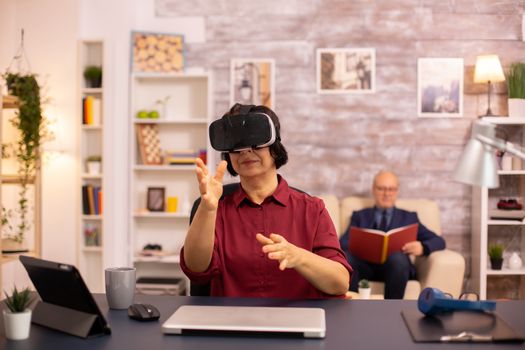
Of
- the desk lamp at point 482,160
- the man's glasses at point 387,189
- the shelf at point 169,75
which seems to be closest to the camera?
the desk lamp at point 482,160

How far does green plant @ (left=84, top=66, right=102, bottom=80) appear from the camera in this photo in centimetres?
505

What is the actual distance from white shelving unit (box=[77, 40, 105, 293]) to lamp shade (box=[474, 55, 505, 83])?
8.84ft

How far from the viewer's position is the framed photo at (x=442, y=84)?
5207 millimetres

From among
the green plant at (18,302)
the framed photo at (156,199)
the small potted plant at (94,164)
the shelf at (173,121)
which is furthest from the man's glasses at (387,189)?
the green plant at (18,302)

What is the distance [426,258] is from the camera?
4.63 metres

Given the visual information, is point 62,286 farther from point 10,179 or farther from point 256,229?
point 10,179

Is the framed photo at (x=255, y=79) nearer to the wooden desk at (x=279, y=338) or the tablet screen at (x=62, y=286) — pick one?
the wooden desk at (x=279, y=338)

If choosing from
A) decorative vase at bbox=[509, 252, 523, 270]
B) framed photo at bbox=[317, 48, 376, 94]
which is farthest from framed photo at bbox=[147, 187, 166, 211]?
decorative vase at bbox=[509, 252, 523, 270]

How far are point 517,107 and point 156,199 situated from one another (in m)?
2.74

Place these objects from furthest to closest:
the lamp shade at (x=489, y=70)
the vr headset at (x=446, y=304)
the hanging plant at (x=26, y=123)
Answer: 1. the lamp shade at (x=489, y=70)
2. the hanging plant at (x=26, y=123)
3. the vr headset at (x=446, y=304)

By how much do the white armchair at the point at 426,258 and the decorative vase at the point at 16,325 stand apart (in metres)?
3.32

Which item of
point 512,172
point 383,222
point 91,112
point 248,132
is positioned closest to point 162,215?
point 91,112

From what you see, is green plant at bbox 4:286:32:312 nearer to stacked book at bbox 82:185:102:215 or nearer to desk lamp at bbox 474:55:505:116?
stacked book at bbox 82:185:102:215

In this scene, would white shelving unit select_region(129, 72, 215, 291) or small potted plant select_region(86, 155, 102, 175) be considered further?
white shelving unit select_region(129, 72, 215, 291)
